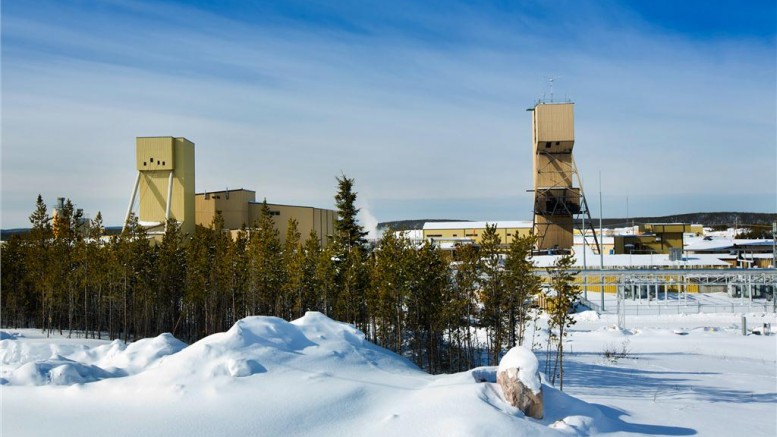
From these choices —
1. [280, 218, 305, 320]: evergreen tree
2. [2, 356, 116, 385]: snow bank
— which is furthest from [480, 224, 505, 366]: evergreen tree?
[2, 356, 116, 385]: snow bank

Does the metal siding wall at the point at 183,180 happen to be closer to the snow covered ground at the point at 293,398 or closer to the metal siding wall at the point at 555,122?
the snow covered ground at the point at 293,398

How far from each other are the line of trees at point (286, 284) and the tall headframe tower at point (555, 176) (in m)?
34.4

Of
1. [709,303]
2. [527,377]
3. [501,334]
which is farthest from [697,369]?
[709,303]

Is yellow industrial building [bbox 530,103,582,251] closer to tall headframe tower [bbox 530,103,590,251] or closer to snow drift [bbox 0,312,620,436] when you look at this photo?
tall headframe tower [bbox 530,103,590,251]

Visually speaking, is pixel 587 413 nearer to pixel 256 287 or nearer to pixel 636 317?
pixel 256 287

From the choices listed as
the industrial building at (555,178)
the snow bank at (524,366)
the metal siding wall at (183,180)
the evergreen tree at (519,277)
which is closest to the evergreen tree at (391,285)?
the evergreen tree at (519,277)

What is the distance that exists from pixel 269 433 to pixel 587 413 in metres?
7.16

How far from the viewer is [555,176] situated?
227 ft

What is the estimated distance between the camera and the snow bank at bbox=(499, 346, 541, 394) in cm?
1302

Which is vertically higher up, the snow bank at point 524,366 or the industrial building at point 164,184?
the industrial building at point 164,184

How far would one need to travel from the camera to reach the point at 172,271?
37.6m

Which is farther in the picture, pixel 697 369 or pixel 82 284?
pixel 82 284

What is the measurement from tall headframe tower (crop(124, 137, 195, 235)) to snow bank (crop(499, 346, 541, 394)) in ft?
134

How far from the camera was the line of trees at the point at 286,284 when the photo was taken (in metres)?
25.9
